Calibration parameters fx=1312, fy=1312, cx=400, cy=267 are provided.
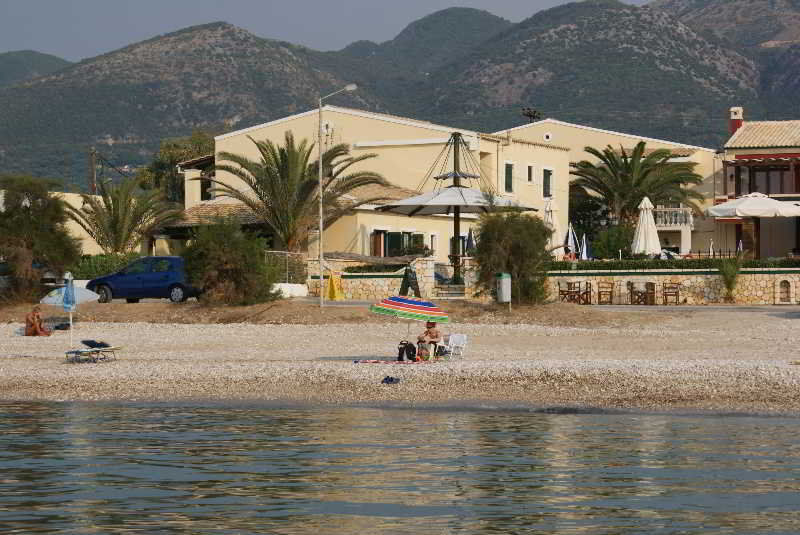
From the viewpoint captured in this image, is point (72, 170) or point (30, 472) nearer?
point (30, 472)

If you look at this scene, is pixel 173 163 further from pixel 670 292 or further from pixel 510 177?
pixel 670 292

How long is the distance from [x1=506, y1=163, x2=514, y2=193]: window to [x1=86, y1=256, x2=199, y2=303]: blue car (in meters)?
22.1

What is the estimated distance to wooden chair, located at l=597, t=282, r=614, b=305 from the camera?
42625 mm

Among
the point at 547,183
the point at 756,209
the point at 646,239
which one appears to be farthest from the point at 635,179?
the point at 756,209

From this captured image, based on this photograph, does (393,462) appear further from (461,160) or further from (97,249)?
(97,249)

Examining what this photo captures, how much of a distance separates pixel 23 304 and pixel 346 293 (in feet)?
33.6

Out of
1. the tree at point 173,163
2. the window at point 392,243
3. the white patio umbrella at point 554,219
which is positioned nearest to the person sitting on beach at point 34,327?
the window at point 392,243

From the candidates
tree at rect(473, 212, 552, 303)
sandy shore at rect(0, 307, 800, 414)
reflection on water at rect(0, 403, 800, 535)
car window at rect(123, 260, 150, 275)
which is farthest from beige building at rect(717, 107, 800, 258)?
reflection on water at rect(0, 403, 800, 535)

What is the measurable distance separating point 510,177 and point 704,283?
18.3m

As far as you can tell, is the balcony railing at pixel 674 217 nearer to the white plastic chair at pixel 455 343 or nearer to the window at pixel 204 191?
the window at pixel 204 191

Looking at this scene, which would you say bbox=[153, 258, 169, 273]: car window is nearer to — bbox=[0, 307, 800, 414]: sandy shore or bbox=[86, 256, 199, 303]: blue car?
bbox=[86, 256, 199, 303]: blue car

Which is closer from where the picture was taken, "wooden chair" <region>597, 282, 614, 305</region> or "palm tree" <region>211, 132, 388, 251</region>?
"wooden chair" <region>597, 282, 614, 305</region>

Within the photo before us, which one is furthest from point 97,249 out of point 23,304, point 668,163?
point 668,163

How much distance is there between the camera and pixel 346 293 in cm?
4319
